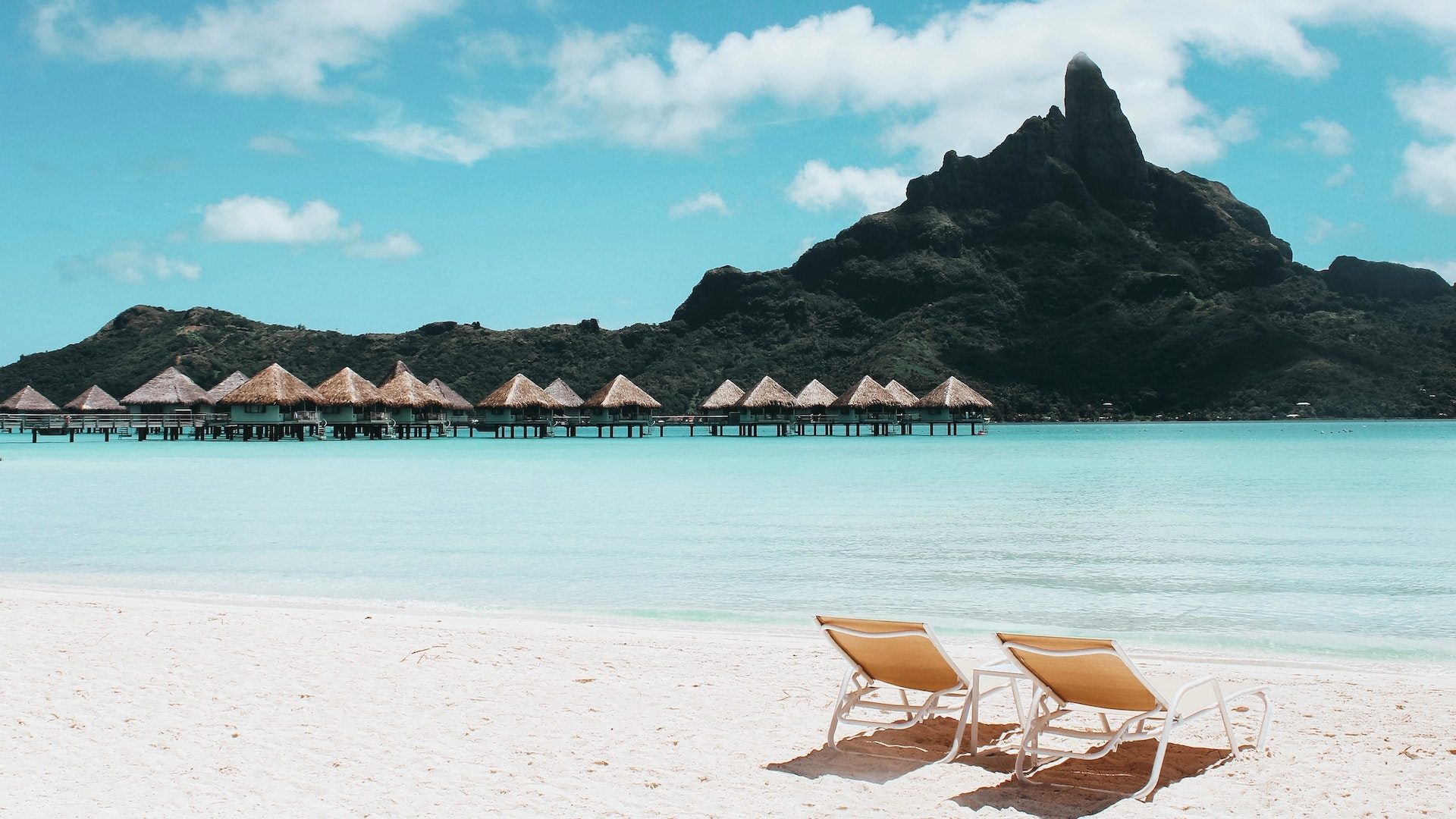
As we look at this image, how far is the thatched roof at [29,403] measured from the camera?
50938 millimetres

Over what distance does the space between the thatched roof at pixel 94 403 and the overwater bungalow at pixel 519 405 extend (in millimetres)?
16491

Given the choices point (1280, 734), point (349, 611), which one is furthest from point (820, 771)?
point (349, 611)

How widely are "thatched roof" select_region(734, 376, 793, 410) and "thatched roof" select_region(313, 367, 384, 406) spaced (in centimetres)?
1496

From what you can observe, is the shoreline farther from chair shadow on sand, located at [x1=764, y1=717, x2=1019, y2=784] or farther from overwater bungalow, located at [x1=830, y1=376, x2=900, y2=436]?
overwater bungalow, located at [x1=830, y1=376, x2=900, y2=436]

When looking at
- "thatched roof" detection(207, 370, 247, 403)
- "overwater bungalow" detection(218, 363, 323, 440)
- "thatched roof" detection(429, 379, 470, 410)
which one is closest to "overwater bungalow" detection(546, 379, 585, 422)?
"thatched roof" detection(429, 379, 470, 410)

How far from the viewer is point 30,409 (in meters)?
51.2

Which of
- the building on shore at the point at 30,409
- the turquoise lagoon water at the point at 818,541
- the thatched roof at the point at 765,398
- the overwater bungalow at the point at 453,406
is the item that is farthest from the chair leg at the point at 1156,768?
the building on shore at the point at 30,409

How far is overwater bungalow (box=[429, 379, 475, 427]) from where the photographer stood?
52.1 meters

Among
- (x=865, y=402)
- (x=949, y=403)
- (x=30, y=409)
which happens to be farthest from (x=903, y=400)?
(x=30, y=409)

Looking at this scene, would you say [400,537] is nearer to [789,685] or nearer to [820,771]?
[789,685]

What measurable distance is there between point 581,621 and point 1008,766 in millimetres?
3810

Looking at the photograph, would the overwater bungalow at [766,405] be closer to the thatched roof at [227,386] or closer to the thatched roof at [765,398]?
the thatched roof at [765,398]

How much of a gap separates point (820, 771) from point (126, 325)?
288 feet

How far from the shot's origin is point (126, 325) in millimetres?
80000
